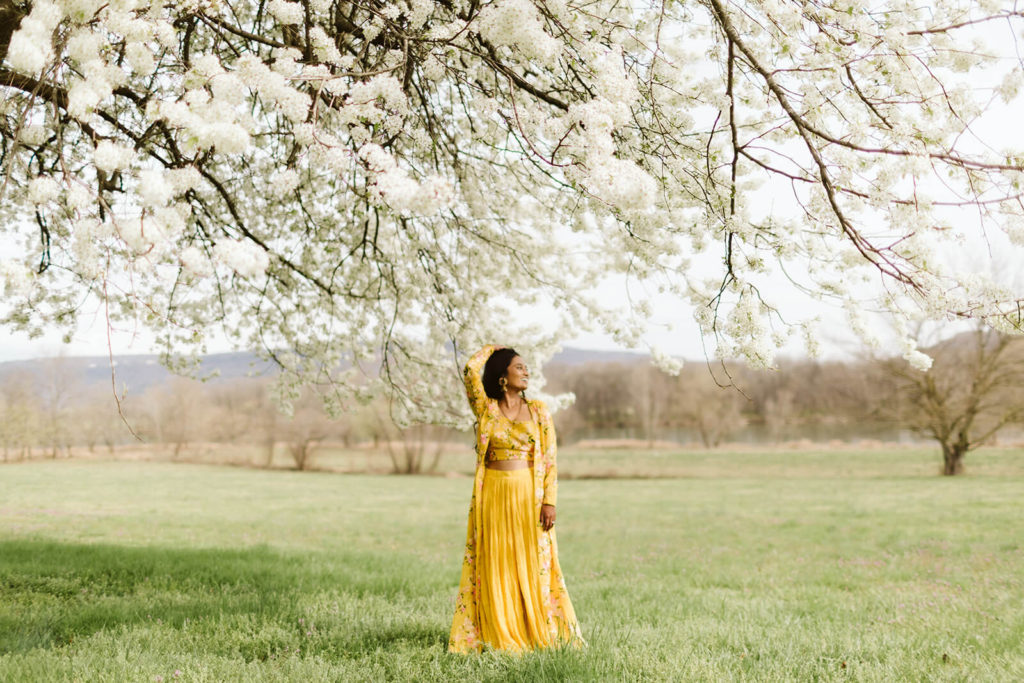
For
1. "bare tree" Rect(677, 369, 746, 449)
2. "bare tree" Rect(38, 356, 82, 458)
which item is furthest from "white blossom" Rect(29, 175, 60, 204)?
"bare tree" Rect(677, 369, 746, 449)

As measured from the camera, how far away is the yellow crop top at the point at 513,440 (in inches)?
197

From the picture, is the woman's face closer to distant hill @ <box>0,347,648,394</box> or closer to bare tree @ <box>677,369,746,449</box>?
→ distant hill @ <box>0,347,648,394</box>

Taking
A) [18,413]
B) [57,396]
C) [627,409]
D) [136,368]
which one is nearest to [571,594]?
[136,368]

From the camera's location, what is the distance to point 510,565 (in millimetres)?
4852

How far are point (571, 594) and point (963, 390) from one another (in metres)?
27.1

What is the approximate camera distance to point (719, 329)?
4.78 meters

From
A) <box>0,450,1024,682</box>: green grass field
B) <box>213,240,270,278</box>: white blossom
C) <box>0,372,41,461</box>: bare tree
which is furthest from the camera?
<box>0,372,41,461</box>: bare tree

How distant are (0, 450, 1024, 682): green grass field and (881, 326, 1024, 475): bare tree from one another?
9829 mm

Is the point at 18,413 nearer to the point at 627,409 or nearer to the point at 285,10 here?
the point at 285,10

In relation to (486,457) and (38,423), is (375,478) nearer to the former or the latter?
(38,423)

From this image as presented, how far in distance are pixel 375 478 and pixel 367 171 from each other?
35239 mm

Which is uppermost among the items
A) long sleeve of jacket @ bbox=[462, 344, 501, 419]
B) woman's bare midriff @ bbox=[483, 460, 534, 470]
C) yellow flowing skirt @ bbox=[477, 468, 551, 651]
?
long sleeve of jacket @ bbox=[462, 344, 501, 419]

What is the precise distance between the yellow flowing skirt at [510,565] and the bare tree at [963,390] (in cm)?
2696

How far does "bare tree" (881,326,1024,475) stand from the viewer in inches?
1083
